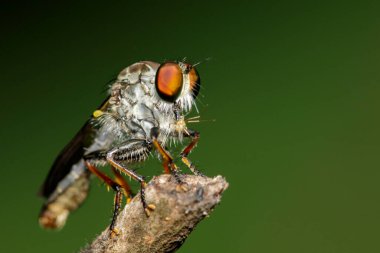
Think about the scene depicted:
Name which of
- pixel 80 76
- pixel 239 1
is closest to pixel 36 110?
pixel 80 76

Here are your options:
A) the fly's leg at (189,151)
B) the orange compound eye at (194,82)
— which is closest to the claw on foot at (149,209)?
the fly's leg at (189,151)

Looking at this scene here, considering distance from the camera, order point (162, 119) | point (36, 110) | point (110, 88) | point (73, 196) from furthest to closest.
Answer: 1. point (36, 110)
2. point (73, 196)
3. point (110, 88)
4. point (162, 119)

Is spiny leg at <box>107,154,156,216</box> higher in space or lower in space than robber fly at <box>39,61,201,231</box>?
→ lower

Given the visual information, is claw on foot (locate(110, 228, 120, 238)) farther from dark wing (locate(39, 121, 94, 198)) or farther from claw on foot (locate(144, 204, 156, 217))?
dark wing (locate(39, 121, 94, 198))

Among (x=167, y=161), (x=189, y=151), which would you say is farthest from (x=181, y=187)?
(x=189, y=151)

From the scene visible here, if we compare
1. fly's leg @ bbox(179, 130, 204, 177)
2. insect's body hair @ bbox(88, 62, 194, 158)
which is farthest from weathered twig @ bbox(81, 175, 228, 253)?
insect's body hair @ bbox(88, 62, 194, 158)

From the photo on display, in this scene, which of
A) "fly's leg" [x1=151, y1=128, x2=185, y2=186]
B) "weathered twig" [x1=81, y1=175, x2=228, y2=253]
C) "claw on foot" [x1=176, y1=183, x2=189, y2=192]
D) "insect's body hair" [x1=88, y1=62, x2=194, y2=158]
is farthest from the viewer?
"insect's body hair" [x1=88, y1=62, x2=194, y2=158]

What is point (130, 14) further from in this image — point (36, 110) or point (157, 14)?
point (36, 110)
